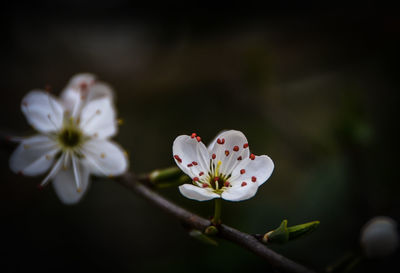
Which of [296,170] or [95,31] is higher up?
[95,31]

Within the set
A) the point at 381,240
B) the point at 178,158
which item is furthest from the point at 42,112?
the point at 381,240

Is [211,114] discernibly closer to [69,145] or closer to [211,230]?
[69,145]

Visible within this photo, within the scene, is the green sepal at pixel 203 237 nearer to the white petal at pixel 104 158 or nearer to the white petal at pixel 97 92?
the white petal at pixel 104 158

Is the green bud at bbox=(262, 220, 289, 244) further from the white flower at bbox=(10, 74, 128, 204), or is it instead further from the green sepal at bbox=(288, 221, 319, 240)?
the white flower at bbox=(10, 74, 128, 204)

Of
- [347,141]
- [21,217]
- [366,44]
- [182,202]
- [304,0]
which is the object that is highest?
[304,0]

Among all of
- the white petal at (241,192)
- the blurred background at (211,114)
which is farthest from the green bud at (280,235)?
the blurred background at (211,114)

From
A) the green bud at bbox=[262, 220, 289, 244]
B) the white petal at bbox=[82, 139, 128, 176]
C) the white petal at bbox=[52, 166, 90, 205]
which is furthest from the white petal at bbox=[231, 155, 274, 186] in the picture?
the white petal at bbox=[52, 166, 90, 205]

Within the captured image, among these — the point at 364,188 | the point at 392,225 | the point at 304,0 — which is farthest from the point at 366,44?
the point at 392,225

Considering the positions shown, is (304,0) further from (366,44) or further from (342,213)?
(342,213)
